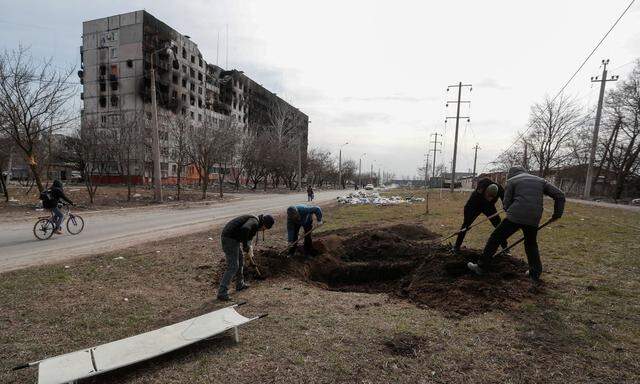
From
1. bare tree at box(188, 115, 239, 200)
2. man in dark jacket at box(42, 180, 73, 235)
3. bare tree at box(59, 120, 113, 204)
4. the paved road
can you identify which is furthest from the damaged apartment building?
man in dark jacket at box(42, 180, 73, 235)

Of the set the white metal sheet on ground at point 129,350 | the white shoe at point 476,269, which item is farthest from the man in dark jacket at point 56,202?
the white shoe at point 476,269

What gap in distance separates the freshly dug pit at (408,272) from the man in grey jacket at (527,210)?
15.5 inches

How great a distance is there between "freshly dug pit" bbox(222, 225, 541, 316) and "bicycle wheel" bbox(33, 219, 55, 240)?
7232mm

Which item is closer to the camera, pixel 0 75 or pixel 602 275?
pixel 602 275

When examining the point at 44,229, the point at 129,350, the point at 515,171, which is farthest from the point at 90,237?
the point at 515,171

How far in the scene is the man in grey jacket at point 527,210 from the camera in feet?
16.4

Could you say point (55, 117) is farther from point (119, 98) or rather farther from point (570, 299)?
point (119, 98)

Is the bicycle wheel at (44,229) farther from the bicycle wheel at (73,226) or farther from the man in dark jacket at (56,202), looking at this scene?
the bicycle wheel at (73,226)

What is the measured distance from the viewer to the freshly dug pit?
15.5 feet

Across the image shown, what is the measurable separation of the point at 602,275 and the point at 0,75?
76.3ft

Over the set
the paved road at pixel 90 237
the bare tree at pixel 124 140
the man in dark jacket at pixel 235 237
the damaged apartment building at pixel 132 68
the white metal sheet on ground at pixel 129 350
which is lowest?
the paved road at pixel 90 237

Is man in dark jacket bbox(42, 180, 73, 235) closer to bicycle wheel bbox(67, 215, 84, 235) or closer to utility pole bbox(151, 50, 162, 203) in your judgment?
bicycle wheel bbox(67, 215, 84, 235)

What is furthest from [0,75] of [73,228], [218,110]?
[218,110]

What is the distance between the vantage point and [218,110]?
2783 inches
